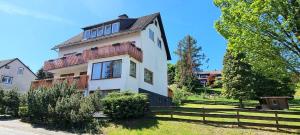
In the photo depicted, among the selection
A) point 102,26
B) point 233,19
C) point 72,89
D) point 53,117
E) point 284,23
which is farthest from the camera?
point 102,26

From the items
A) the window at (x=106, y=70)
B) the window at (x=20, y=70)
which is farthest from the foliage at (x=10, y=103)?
the window at (x=20, y=70)

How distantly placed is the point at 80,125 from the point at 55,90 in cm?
393

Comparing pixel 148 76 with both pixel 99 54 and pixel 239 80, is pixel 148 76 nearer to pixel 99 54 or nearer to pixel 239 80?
pixel 99 54

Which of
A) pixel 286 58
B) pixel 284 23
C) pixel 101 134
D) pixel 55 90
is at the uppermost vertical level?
pixel 284 23

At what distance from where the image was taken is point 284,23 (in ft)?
53.0

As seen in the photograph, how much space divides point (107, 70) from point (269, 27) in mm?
16140

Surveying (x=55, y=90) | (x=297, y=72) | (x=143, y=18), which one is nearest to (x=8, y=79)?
(x=143, y=18)

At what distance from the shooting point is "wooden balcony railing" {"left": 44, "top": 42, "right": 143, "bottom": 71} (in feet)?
86.9

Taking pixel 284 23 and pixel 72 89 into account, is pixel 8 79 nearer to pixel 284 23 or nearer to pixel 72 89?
pixel 72 89

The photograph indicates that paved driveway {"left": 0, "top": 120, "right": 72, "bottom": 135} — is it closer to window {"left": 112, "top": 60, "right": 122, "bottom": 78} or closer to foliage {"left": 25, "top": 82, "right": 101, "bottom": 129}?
foliage {"left": 25, "top": 82, "right": 101, "bottom": 129}

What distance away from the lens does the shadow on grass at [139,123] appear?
18.3 meters

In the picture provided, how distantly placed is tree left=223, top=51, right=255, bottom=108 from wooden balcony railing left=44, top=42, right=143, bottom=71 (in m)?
19.8

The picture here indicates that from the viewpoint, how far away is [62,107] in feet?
62.9

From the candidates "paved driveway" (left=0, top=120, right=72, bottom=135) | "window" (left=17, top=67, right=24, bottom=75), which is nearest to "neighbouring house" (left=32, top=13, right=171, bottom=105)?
"paved driveway" (left=0, top=120, right=72, bottom=135)
